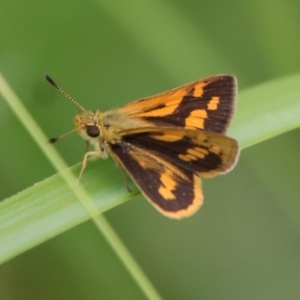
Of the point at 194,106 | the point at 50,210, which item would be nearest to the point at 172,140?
the point at 194,106

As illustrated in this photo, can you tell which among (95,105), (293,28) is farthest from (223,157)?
(95,105)

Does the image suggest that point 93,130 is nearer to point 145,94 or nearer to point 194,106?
point 194,106

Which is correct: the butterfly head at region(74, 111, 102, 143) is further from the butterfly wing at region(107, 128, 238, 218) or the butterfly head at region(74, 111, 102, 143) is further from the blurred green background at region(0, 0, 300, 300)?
the blurred green background at region(0, 0, 300, 300)

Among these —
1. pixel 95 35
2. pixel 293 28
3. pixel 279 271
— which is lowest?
pixel 279 271

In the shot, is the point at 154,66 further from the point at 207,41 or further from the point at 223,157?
the point at 223,157

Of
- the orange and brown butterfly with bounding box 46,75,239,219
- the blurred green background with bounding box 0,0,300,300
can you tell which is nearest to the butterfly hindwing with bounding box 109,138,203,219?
the orange and brown butterfly with bounding box 46,75,239,219

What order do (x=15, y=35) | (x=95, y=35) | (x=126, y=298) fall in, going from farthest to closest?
(x=95, y=35)
(x=15, y=35)
(x=126, y=298)

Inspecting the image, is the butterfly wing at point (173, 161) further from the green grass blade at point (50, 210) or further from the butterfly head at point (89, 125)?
the green grass blade at point (50, 210)

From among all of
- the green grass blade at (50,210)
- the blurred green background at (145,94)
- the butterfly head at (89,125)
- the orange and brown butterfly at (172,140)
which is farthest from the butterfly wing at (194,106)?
the blurred green background at (145,94)
